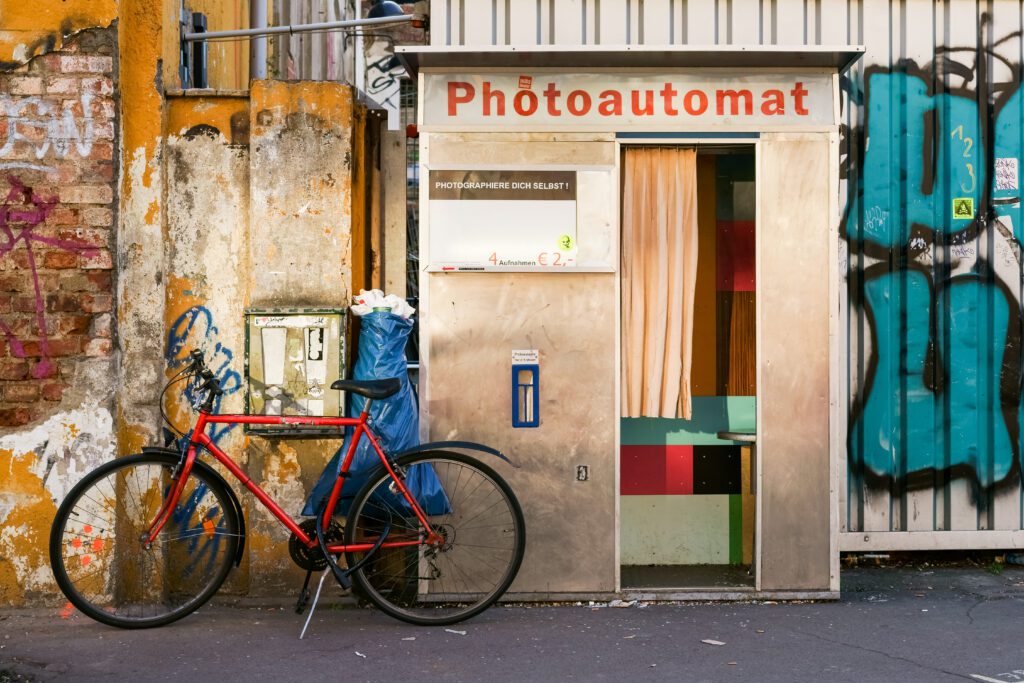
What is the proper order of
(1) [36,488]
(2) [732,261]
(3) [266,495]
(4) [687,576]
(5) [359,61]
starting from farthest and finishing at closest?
(5) [359,61] → (2) [732,261] → (4) [687,576] → (1) [36,488] → (3) [266,495]

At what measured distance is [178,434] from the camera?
18.6 ft

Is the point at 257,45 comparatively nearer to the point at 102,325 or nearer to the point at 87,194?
the point at 87,194

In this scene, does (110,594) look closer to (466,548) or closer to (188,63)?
(466,548)

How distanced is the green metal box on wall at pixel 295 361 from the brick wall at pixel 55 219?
74 cm

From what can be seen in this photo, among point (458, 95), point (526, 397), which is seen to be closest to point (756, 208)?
point (526, 397)

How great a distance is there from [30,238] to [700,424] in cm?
379

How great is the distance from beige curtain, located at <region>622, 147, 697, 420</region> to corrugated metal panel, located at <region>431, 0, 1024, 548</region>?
1.12m

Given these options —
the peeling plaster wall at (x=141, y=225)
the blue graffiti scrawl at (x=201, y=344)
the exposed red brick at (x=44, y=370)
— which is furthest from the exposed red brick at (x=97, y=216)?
the exposed red brick at (x=44, y=370)

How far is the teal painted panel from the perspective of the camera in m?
6.70

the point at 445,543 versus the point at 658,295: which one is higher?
the point at 658,295

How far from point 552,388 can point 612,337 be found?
0.41 metres

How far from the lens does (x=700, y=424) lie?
675cm

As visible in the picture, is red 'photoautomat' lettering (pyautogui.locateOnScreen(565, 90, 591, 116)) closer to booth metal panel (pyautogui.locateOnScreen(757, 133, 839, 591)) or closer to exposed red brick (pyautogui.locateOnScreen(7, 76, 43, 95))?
booth metal panel (pyautogui.locateOnScreen(757, 133, 839, 591))

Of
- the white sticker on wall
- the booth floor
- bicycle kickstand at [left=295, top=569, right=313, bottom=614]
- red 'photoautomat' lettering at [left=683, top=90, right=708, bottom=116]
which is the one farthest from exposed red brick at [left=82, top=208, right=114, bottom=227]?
the white sticker on wall
